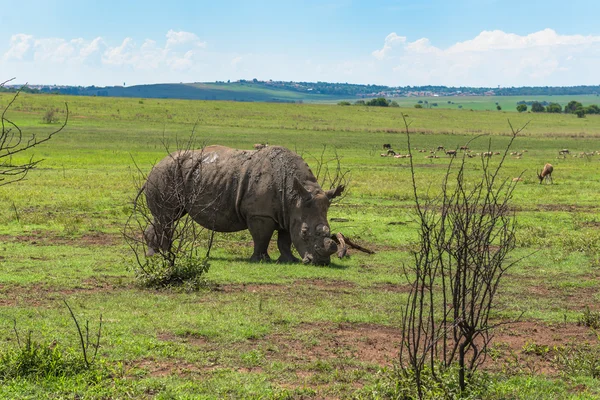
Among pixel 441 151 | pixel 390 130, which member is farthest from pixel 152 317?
pixel 390 130

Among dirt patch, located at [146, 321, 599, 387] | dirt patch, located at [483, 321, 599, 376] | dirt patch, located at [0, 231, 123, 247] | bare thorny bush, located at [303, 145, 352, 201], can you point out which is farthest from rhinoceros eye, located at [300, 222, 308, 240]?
dirt patch, located at [483, 321, 599, 376]

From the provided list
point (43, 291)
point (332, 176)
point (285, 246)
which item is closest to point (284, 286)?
point (285, 246)

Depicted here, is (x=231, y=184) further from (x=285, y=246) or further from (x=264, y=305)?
(x=264, y=305)

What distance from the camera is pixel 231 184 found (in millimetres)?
16656

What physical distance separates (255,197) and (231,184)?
75 centimetres

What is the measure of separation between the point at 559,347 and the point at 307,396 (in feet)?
12.8

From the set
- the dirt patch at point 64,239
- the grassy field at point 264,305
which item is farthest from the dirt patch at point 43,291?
the dirt patch at point 64,239

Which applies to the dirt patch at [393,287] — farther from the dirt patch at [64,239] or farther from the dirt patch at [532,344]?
the dirt patch at [64,239]

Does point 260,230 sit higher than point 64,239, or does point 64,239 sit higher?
point 260,230

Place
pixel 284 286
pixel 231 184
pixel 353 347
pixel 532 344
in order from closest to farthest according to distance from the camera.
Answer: pixel 353 347
pixel 532 344
pixel 284 286
pixel 231 184

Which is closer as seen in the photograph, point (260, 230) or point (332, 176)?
point (260, 230)

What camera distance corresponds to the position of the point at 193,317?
35.8 ft

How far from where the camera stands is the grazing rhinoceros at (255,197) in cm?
1577

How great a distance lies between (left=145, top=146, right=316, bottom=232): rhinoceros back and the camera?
1620 centimetres
